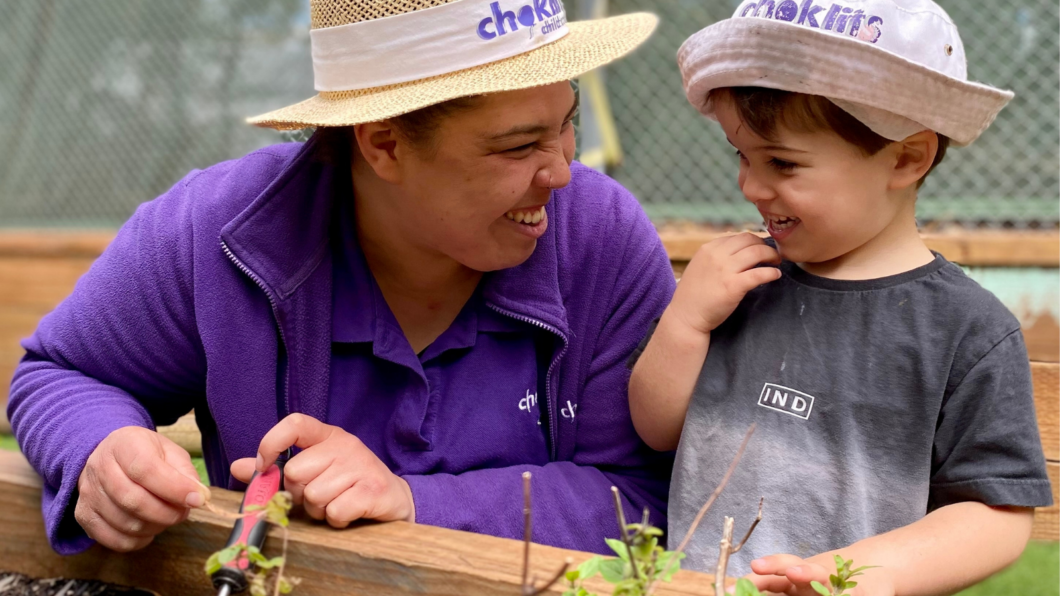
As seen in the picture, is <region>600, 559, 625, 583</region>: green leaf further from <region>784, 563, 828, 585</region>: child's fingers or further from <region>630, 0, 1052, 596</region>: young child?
Result: <region>630, 0, 1052, 596</region>: young child

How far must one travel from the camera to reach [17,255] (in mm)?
5312

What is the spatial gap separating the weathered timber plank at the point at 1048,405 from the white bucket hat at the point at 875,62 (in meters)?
0.73

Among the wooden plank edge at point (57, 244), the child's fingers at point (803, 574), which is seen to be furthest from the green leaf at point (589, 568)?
the wooden plank edge at point (57, 244)

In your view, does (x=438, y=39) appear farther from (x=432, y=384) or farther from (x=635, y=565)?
(x=635, y=565)

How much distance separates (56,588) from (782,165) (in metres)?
1.29

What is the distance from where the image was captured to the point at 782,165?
1.39 m

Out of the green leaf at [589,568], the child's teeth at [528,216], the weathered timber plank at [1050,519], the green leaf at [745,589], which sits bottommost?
the weathered timber plank at [1050,519]

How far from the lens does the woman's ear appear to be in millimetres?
1608

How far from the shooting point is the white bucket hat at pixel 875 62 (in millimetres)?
1296

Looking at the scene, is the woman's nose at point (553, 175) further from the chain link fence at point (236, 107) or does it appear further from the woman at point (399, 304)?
the chain link fence at point (236, 107)

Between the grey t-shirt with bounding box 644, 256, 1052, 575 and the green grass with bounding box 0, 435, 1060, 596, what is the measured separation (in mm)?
1195

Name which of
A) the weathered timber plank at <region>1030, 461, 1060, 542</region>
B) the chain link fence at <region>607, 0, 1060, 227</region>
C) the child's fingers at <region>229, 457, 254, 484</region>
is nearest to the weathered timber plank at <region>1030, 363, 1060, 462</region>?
the weathered timber plank at <region>1030, 461, 1060, 542</region>

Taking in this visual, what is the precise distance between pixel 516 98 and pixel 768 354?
54 centimetres

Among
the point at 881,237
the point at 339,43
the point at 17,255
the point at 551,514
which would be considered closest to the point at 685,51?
the point at 881,237
